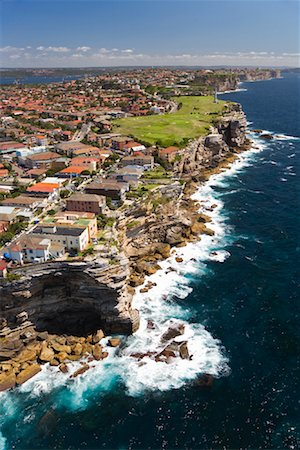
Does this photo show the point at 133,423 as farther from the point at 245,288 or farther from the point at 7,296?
the point at 245,288

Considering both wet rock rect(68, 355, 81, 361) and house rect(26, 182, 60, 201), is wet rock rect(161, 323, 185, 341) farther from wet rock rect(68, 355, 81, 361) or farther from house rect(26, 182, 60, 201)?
house rect(26, 182, 60, 201)

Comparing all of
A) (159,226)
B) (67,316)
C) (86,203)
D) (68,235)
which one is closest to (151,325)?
(67,316)

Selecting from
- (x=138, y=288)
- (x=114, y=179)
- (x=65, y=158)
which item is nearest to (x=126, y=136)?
(x=65, y=158)

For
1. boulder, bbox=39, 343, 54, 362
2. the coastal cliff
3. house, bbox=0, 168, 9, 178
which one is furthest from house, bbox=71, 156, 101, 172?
boulder, bbox=39, 343, 54, 362

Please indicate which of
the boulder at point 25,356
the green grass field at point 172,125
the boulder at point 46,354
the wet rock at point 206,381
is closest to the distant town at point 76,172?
the green grass field at point 172,125

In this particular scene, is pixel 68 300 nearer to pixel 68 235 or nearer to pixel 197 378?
pixel 68 235

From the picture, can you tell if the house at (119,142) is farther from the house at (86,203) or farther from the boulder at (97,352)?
the boulder at (97,352)
